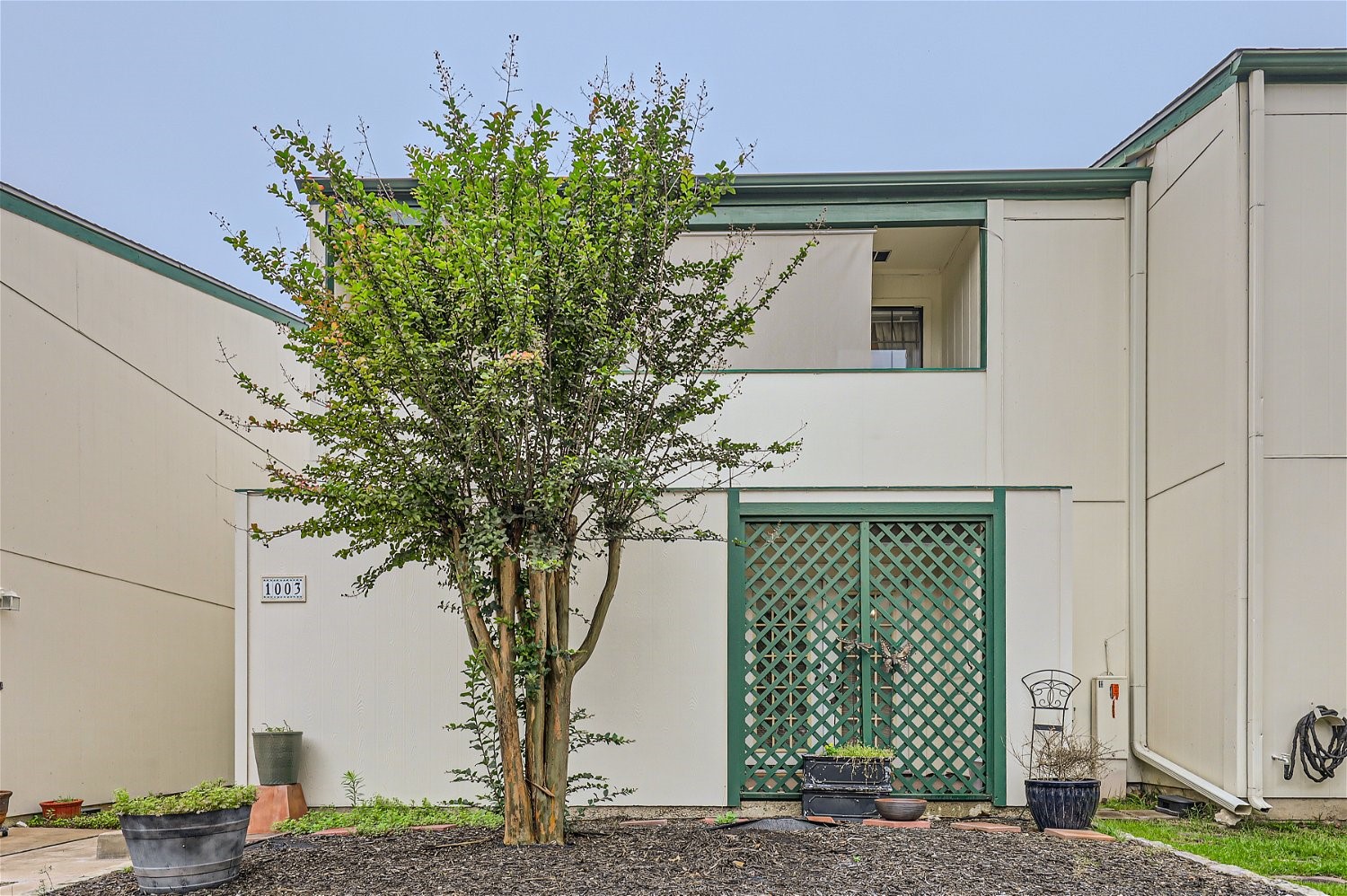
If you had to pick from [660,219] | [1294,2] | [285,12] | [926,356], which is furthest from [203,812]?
[1294,2]

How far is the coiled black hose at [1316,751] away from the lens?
21.4 feet

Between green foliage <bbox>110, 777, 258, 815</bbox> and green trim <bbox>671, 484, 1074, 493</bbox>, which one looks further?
green trim <bbox>671, 484, 1074, 493</bbox>

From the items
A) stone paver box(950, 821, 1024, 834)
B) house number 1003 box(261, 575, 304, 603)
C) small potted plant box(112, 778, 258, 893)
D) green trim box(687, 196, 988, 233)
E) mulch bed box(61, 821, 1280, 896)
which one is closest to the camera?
mulch bed box(61, 821, 1280, 896)

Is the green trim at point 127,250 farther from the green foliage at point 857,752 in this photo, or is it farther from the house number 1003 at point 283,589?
the green foliage at point 857,752

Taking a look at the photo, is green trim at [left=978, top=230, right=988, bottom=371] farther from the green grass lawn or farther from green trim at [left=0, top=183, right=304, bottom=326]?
green trim at [left=0, top=183, right=304, bottom=326]

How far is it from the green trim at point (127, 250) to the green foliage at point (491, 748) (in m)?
2.72

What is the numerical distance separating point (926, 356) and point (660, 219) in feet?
15.9

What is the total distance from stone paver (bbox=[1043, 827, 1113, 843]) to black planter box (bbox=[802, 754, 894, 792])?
3.23 feet

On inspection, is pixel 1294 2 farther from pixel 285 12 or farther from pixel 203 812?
pixel 203 812

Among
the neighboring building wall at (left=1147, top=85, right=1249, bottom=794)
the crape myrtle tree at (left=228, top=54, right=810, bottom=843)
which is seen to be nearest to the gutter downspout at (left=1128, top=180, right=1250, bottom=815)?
the neighboring building wall at (left=1147, top=85, right=1249, bottom=794)

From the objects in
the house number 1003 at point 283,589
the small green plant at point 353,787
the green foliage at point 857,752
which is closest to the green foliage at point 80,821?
the small green plant at point 353,787

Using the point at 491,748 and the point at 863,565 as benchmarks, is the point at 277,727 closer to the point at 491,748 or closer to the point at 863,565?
the point at 491,748

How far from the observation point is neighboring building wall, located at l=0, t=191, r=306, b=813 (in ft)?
24.8

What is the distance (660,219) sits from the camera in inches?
206
